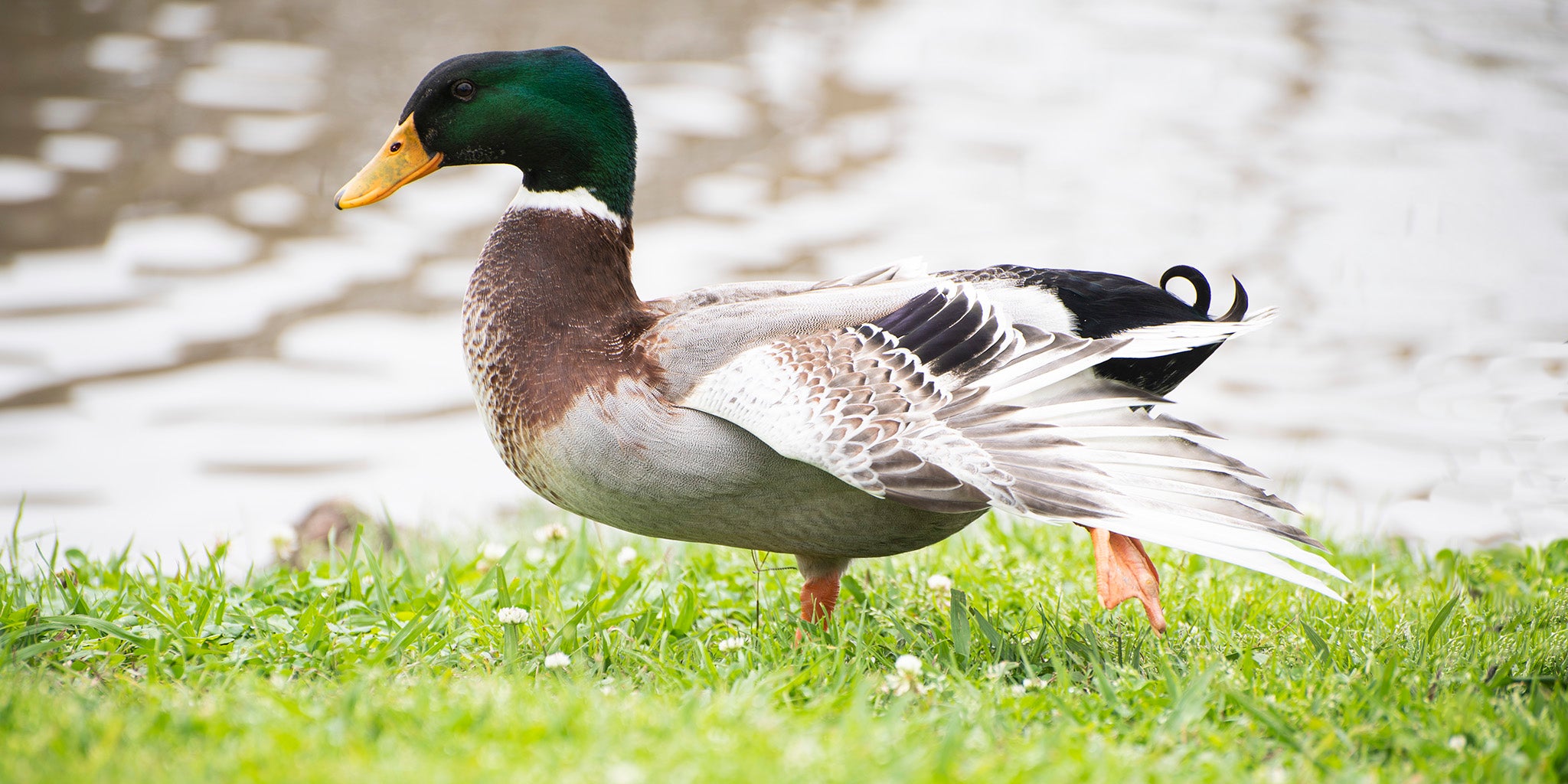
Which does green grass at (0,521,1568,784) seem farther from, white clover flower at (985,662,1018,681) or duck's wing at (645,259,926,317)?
duck's wing at (645,259,926,317)

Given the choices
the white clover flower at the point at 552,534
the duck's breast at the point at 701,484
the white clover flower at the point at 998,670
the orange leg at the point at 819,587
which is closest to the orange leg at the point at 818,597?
the orange leg at the point at 819,587

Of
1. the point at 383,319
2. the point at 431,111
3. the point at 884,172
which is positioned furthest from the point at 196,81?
the point at 431,111

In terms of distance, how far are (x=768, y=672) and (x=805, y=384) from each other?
0.65 meters

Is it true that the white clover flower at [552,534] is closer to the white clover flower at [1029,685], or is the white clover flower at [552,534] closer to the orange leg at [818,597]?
the orange leg at [818,597]

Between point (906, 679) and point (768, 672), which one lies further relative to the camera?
point (768, 672)

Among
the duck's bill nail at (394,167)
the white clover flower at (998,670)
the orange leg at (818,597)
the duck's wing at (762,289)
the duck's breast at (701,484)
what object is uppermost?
the duck's bill nail at (394,167)

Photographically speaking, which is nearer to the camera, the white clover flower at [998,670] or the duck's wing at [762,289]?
the white clover flower at [998,670]

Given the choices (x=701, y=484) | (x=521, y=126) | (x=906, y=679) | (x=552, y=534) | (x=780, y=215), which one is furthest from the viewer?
(x=780, y=215)

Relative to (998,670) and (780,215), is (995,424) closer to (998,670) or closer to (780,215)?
(998,670)

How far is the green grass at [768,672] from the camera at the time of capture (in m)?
2.22

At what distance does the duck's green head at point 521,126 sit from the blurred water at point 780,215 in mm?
2153

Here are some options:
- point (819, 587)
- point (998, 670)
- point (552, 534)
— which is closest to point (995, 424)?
point (998, 670)

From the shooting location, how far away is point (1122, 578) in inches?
111

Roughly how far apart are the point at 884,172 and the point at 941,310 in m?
6.76
